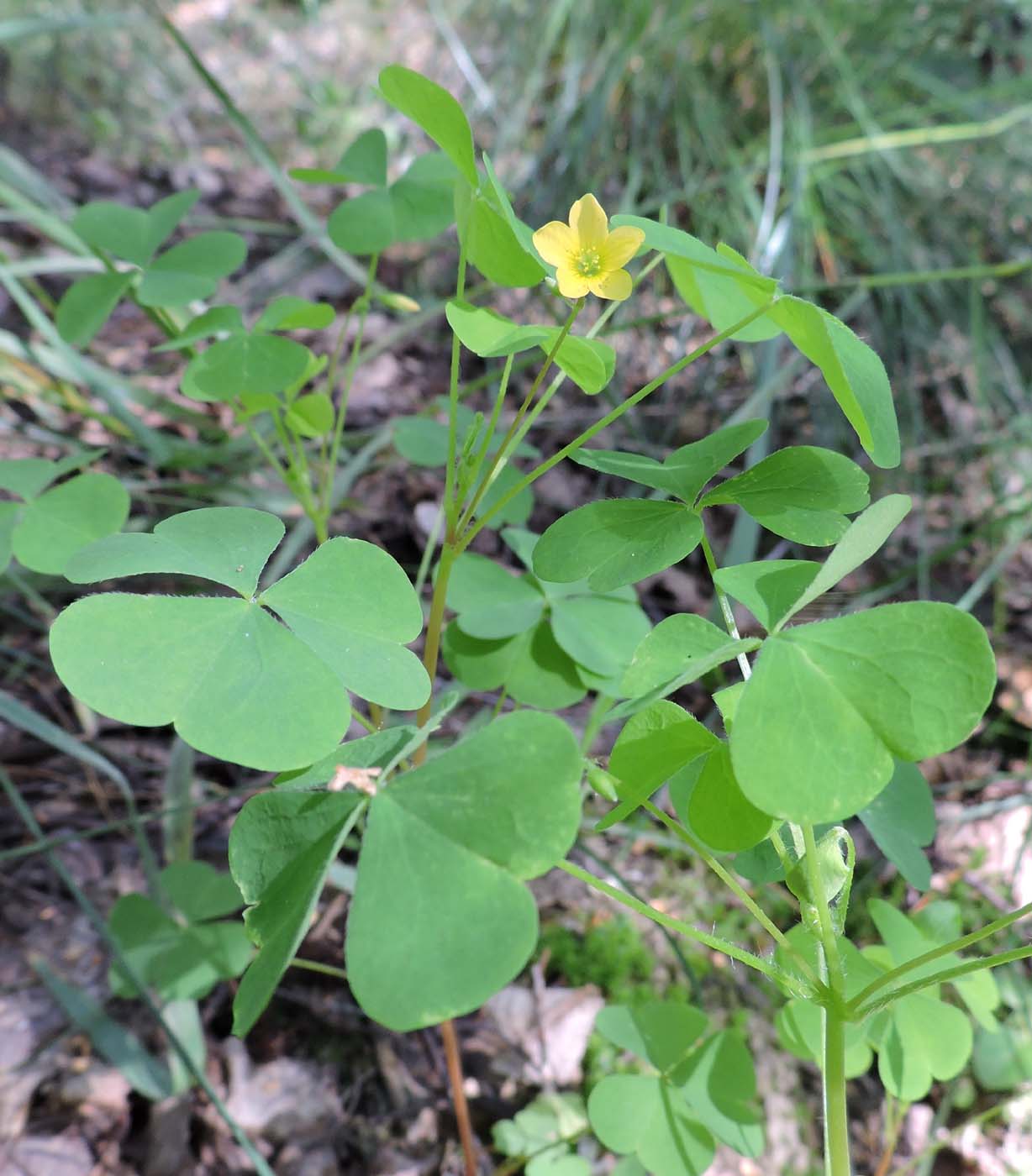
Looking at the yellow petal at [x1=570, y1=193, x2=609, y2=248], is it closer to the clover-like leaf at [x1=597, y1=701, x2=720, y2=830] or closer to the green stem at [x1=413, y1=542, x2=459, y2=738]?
the green stem at [x1=413, y1=542, x2=459, y2=738]

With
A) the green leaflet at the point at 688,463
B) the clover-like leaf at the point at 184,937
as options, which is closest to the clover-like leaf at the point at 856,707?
the green leaflet at the point at 688,463

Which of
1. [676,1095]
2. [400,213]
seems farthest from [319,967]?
[400,213]

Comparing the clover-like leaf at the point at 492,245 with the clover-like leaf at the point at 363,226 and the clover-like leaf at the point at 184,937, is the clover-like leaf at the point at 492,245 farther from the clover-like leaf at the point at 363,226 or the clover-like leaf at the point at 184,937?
the clover-like leaf at the point at 184,937

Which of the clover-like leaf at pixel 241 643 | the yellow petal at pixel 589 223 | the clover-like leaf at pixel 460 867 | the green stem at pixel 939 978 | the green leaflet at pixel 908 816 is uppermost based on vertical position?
the yellow petal at pixel 589 223

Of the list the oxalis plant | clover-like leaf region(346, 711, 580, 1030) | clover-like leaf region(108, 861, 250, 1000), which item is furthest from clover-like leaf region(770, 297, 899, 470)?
clover-like leaf region(108, 861, 250, 1000)

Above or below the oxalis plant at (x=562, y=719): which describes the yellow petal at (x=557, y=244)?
above

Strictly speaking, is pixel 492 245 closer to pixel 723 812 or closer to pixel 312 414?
pixel 312 414

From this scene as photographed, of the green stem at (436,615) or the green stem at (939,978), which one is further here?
the green stem at (436,615)

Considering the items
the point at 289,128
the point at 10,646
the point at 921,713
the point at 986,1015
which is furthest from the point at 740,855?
the point at 289,128

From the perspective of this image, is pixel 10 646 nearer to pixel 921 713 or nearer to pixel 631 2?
pixel 921 713
